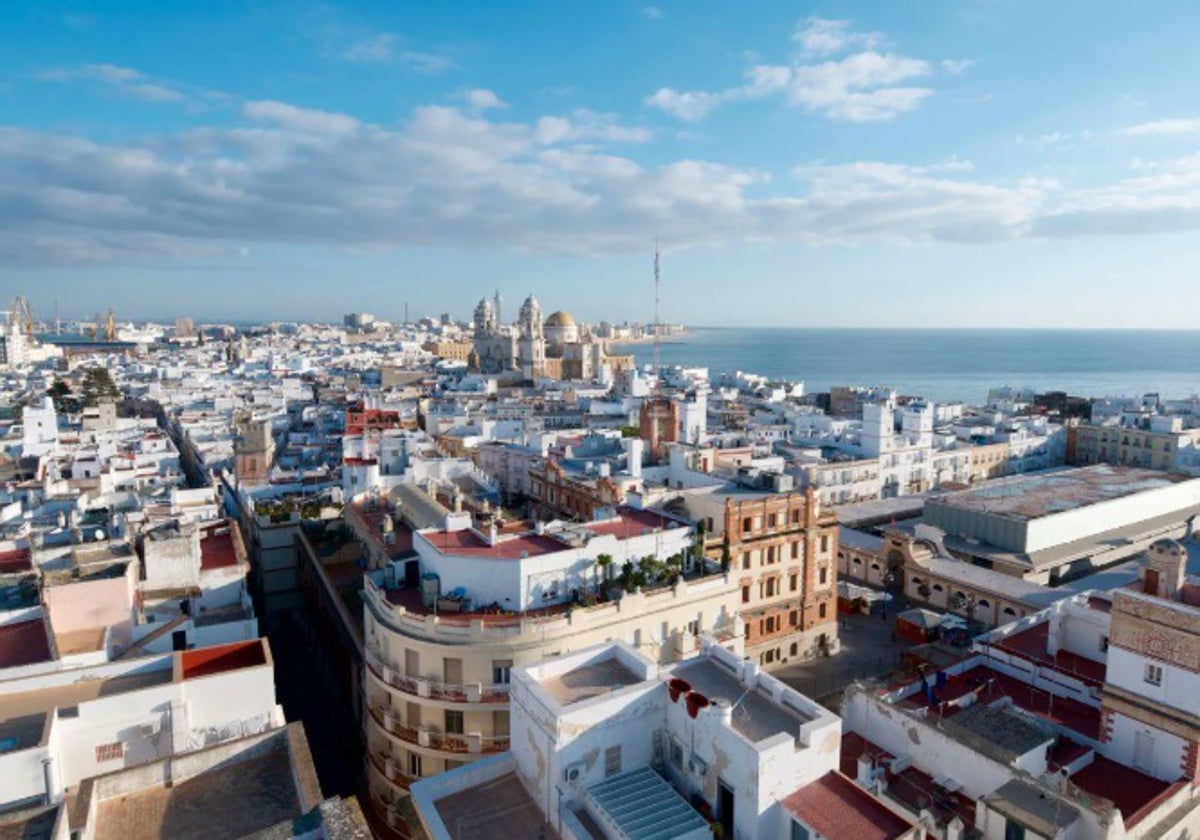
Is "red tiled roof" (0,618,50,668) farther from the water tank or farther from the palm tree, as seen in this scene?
the palm tree

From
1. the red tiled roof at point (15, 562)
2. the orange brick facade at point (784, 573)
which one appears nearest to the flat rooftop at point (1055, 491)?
the orange brick facade at point (784, 573)

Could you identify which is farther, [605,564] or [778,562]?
[778,562]

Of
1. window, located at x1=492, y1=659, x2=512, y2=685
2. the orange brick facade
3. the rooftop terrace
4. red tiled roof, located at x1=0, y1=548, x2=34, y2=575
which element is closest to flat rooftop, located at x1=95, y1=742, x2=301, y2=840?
the rooftop terrace

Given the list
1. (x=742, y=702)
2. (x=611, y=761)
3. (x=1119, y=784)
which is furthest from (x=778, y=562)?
Result: (x=611, y=761)

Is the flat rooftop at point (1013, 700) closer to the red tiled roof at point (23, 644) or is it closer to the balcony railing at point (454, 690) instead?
the balcony railing at point (454, 690)

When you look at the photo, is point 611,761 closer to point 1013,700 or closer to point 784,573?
point 1013,700
